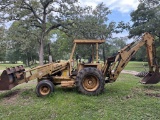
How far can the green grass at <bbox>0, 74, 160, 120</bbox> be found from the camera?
16.2 feet

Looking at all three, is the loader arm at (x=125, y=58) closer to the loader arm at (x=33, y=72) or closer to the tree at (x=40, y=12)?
the loader arm at (x=33, y=72)

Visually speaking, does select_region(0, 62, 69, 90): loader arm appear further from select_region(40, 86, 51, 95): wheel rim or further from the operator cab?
select_region(40, 86, 51, 95): wheel rim

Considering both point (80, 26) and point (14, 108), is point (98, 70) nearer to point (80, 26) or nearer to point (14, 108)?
point (14, 108)

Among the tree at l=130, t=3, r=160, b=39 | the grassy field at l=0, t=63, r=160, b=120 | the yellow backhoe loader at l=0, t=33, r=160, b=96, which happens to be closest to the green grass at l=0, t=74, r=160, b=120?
the grassy field at l=0, t=63, r=160, b=120

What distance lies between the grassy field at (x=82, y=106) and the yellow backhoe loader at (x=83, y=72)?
17.5 inches

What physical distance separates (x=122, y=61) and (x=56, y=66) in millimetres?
2633

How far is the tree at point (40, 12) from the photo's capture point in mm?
17703

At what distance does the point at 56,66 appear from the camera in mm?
7504

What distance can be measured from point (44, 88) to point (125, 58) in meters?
3.35

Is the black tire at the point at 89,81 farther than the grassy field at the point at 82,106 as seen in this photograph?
Yes

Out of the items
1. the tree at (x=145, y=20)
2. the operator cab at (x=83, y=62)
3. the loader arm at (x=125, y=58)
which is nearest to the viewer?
the loader arm at (x=125, y=58)

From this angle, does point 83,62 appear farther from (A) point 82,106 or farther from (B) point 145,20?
(B) point 145,20

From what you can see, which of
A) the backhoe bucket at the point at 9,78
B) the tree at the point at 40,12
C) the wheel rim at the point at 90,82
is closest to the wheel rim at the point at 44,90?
the backhoe bucket at the point at 9,78

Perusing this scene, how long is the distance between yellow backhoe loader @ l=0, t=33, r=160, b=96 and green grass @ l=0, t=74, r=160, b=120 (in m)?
0.45
